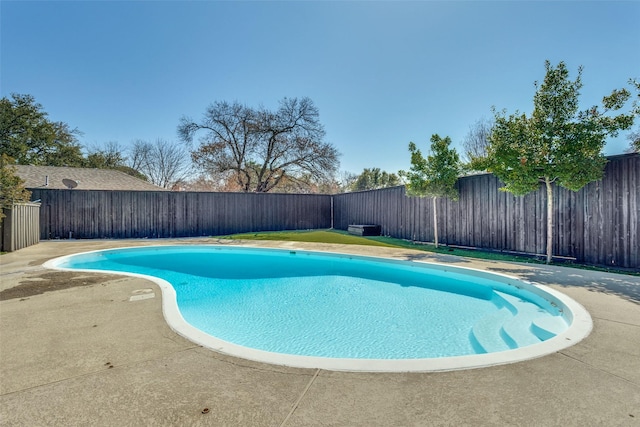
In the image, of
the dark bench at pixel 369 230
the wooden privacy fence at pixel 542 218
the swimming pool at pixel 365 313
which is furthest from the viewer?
the dark bench at pixel 369 230

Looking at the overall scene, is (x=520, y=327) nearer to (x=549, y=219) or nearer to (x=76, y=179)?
(x=549, y=219)

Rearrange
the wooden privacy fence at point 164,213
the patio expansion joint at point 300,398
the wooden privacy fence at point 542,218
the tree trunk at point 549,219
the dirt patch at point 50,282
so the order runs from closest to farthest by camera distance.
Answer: the patio expansion joint at point 300,398
the dirt patch at point 50,282
the wooden privacy fence at point 542,218
the tree trunk at point 549,219
the wooden privacy fence at point 164,213

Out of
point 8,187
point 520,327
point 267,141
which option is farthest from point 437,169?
point 267,141

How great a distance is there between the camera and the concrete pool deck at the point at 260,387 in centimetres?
144

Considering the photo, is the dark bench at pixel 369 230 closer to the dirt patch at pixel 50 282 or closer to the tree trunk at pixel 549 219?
the tree trunk at pixel 549 219

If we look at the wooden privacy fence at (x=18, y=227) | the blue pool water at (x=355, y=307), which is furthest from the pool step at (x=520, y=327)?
the wooden privacy fence at (x=18, y=227)

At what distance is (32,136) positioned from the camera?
21.8 meters

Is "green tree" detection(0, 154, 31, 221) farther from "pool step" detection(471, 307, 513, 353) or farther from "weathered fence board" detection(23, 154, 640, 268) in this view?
"pool step" detection(471, 307, 513, 353)

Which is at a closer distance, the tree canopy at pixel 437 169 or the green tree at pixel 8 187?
the green tree at pixel 8 187

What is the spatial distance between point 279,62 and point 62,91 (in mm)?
12429

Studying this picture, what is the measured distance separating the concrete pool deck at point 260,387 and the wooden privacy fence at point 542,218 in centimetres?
418

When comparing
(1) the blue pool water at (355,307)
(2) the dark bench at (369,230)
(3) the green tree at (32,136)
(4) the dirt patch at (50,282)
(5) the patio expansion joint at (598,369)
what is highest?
(3) the green tree at (32,136)

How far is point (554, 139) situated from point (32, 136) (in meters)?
30.8

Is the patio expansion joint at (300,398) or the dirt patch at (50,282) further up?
the dirt patch at (50,282)
